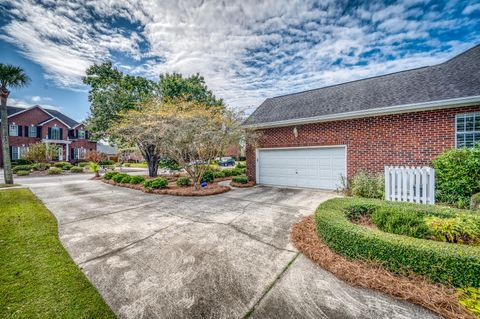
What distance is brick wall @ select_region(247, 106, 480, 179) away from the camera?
645 centimetres

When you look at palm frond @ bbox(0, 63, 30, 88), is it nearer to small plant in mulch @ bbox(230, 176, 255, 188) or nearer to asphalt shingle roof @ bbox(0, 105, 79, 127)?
small plant in mulch @ bbox(230, 176, 255, 188)

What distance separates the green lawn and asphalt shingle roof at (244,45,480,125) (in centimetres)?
910

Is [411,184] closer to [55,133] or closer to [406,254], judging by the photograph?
[406,254]

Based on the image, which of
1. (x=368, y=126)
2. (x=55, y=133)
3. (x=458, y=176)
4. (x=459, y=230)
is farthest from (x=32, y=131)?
(x=458, y=176)

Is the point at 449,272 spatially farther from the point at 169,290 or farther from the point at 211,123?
the point at 211,123

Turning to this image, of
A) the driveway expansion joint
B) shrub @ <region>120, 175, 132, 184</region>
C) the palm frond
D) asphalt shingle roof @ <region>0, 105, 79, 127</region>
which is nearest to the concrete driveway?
the driveway expansion joint

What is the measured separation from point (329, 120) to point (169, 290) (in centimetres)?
837

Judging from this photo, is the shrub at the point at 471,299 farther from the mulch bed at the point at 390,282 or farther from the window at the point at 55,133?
the window at the point at 55,133

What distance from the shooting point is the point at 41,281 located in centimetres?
256

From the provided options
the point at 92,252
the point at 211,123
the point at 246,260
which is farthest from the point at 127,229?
the point at 211,123

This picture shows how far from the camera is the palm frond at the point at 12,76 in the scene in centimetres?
1054

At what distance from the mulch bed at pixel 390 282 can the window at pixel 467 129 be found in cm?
667

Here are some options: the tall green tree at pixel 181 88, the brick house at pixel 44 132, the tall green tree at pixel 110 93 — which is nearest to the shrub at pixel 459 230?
the tall green tree at pixel 181 88

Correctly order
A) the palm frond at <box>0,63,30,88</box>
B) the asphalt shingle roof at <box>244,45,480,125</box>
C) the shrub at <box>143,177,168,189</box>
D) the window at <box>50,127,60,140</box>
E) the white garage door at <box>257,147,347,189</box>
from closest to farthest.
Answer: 1. the asphalt shingle roof at <box>244,45,480,125</box>
2. the white garage door at <box>257,147,347,189</box>
3. the shrub at <box>143,177,168,189</box>
4. the palm frond at <box>0,63,30,88</box>
5. the window at <box>50,127,60,140</box>
